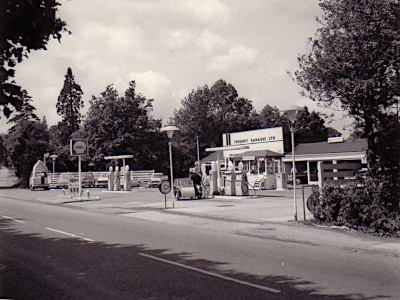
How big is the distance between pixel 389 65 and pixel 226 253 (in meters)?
9.23

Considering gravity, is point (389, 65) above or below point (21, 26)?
above

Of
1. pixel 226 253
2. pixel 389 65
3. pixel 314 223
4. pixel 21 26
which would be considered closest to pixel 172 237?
pixel 226 253

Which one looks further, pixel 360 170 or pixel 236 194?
pixel 236 194

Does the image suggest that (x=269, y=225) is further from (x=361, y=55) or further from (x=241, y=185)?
(x=241, y=185)

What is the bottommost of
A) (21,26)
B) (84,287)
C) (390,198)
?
(84,287)

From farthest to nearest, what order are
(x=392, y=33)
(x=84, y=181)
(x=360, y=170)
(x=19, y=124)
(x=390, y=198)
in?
(x=19, y=124) → (x=84, y=181) → (x=392, y=33) → (x=360, y=170) → (x=390, y=198)

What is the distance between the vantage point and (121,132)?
196 feet

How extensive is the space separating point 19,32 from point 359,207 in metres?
9.34

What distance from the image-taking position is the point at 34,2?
19.5 ft

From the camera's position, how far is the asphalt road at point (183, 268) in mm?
6320

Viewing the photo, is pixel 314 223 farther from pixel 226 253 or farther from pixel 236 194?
pixel 236 194

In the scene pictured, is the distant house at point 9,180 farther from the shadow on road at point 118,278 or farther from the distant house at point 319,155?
the shadow on road at point 118,278

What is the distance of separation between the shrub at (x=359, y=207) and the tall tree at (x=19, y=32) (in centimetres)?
868

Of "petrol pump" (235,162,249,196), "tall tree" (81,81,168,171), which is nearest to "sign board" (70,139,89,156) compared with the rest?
"petrol pump" (235,162,249,196)
